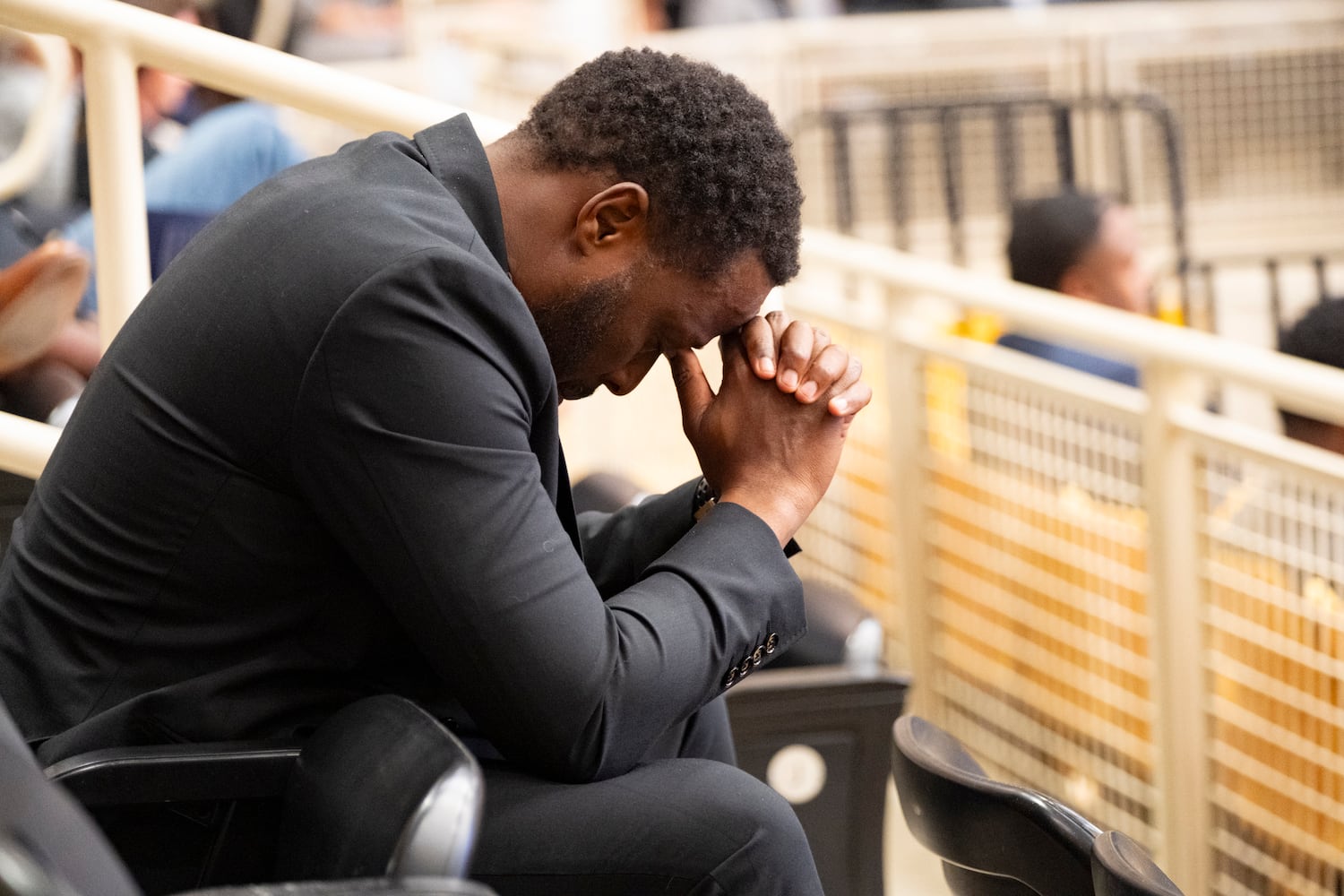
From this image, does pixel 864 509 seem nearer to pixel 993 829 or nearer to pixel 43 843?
pixel 993 829

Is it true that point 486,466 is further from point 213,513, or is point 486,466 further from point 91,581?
point 91,581

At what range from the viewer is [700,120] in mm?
1274

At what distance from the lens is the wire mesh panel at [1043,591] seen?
8.28ft

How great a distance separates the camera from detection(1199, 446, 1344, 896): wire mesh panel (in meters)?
2.09

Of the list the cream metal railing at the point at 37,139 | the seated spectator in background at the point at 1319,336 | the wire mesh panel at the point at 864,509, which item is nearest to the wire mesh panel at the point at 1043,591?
the wire mesh panel at the point at 864,509

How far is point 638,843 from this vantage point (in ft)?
3.67

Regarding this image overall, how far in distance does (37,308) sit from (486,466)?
1110 millimetres

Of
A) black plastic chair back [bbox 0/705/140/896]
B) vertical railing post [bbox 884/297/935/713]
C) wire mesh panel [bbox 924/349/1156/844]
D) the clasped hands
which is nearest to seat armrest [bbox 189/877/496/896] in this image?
black plastic chair back [bbox 0/705/140/896]

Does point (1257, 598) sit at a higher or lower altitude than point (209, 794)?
lower

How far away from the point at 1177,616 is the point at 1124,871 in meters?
1.42

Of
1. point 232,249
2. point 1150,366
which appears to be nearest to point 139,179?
point 232,249

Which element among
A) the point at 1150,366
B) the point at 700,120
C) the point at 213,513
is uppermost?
the point at 700,120

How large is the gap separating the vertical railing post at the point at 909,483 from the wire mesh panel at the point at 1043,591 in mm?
25

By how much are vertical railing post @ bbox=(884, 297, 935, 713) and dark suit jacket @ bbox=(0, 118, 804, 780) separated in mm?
1853
